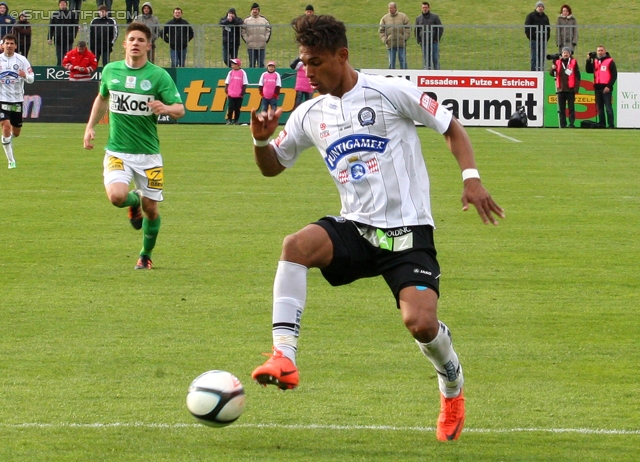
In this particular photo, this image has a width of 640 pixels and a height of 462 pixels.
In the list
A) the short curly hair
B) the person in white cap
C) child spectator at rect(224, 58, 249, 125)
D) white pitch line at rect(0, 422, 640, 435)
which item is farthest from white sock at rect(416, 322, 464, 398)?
the person in white cap

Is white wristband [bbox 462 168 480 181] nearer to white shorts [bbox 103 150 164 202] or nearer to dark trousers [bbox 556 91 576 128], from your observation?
white shorts [bbox 103 150 164 202]

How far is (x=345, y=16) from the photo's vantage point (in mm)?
46562

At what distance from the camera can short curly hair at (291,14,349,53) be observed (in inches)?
209

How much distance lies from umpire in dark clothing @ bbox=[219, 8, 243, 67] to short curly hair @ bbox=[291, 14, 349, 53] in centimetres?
2820

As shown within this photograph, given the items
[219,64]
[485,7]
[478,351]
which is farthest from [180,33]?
[478,351]

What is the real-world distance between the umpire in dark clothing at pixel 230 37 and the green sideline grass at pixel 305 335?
59.0ft

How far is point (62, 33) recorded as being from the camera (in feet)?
112

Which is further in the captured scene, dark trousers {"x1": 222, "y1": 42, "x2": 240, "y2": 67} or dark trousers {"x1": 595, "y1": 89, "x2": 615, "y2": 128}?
dark trousers {"x1": 222, "y1": 42, "x2": 240, "y2": 67}

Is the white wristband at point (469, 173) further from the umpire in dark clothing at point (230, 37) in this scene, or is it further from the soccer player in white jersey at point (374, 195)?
the umpire in dark clothing at point (230, 37)

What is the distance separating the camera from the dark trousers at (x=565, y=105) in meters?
30.4

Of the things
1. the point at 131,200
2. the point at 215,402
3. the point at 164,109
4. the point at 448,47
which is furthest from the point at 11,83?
the point at 448,47

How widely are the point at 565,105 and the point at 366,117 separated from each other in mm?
26193

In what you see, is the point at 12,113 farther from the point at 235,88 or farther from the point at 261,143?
the point at 261,143

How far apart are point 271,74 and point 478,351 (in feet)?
79.2
